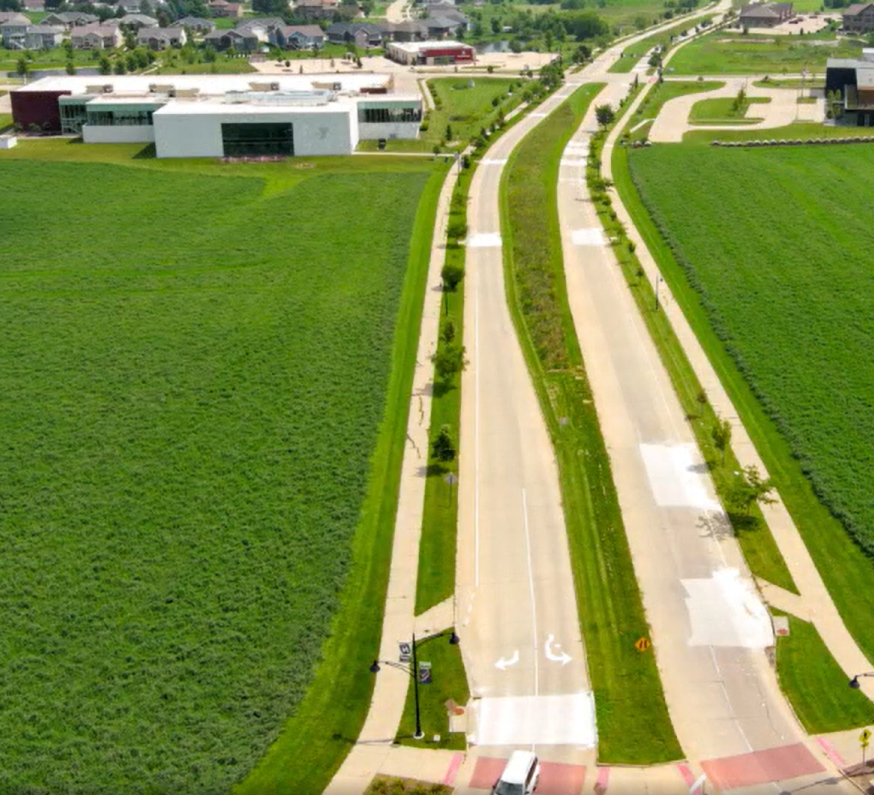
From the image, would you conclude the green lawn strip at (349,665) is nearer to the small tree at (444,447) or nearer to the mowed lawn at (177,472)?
the mowed lawn at (177,472)

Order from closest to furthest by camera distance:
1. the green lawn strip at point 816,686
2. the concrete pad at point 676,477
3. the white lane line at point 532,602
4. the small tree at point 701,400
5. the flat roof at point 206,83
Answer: the green lawn strip at point 816,686
the white lane line at point 532,602
the concrete pad at point 676,477
the small tree at point 701,400
the flat roof at point 206,83

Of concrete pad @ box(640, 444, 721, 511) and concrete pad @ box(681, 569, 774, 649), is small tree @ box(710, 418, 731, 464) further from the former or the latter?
concrete pad @ box(681, 569, 774, 649)

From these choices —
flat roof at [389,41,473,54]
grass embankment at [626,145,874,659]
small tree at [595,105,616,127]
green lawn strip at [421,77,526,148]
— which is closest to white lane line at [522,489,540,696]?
grass embankment at [626,145,874,659]

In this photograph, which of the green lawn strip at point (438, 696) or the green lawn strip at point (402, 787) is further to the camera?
the green lawn strip at point (438, 696)

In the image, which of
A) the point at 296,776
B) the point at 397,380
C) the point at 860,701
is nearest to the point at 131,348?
the point at 397,380

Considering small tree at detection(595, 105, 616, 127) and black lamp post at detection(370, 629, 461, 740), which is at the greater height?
small tree at detection(595, 105, 616, 127)

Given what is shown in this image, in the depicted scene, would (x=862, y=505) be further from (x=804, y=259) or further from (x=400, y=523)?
(x=804, y=259)

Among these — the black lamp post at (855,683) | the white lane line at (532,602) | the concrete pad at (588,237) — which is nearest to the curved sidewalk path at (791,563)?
the black lamp post at (855,683)
